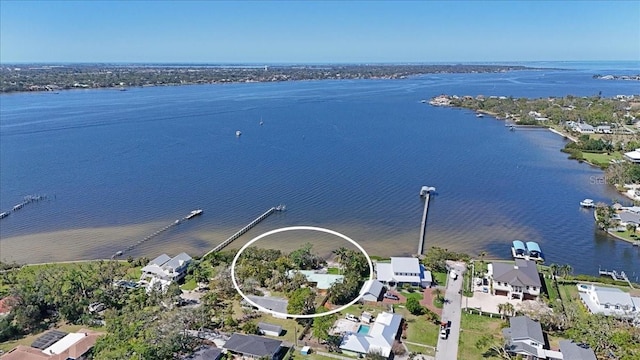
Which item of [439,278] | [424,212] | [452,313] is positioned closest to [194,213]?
[424,212]

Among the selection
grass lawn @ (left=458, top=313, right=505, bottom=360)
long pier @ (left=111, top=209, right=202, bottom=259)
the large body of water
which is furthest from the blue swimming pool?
long pier @ (left=111, top=209, right=202, bottom=259)

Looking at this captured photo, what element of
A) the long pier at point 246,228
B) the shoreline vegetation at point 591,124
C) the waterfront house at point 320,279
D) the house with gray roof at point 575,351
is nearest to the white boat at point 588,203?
the shoreline vegetation at point 591,124

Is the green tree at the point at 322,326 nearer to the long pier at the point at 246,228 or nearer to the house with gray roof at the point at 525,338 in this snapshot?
the house with gray roof at the point at 525,338

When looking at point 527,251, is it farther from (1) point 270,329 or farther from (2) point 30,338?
(2) point 30,338

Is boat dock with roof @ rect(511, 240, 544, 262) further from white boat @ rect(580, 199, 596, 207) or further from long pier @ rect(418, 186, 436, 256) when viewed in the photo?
white boat @ rect(580, 199, 596, 207)

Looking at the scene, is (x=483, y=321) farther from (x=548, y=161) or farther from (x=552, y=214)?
(x=548, y=161)

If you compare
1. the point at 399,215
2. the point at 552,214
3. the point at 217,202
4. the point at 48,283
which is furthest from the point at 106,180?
the point at 552,214

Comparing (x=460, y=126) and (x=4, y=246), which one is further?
(x=460, y=126)
